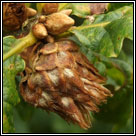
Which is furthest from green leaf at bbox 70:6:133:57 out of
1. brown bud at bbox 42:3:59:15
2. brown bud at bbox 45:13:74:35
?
brown bud at bbox 42:3:59:15

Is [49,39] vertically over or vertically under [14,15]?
under

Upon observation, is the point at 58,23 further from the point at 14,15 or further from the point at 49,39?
the point at 14,15

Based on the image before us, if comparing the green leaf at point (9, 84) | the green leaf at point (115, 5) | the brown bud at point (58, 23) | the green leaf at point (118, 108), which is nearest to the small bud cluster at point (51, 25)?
the brown bud at point (58, 23)

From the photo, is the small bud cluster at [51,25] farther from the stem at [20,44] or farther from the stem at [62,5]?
the stem at [62,5]

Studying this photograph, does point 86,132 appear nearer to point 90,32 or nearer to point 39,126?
point 39,126

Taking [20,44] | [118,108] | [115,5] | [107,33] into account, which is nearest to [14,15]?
[20,44]

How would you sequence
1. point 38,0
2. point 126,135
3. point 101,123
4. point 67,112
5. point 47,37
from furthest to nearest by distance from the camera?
point 101,123
point 126,135
point 38,0
point 47,37
point 67,112

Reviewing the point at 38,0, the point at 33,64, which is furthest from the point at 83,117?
the point at 38,0
